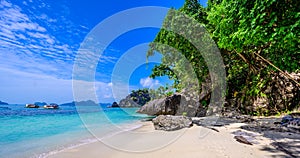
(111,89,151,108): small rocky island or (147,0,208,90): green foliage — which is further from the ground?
(147,0,208,90): green foliage

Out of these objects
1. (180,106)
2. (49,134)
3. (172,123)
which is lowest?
(49,134)

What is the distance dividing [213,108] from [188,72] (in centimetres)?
368

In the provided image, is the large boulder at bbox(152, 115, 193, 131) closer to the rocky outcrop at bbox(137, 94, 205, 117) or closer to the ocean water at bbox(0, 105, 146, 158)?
the ocean water at bbox(0, 105, 146, 158)

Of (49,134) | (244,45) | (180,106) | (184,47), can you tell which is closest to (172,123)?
(244,45)

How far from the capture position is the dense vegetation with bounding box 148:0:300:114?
3.61 m

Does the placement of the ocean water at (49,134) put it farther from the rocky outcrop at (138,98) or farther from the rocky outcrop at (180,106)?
the rocky outcrop at (138,98)

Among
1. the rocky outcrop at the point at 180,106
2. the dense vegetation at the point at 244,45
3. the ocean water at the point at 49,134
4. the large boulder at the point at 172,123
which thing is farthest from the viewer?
the rocky outcrop at the point at 180,106

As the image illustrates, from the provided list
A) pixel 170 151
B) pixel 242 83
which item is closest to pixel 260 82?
pixel 242 83

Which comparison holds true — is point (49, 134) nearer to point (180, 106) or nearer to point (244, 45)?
point (244, 45)

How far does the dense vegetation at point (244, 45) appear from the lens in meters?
3.61

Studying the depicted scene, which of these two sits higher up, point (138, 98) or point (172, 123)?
point (138, 98)

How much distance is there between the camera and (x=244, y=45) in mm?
5625

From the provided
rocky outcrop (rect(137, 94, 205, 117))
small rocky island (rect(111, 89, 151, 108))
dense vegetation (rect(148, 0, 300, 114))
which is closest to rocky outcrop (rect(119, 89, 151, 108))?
small rocky island (rect(111, 89, 151, 108))

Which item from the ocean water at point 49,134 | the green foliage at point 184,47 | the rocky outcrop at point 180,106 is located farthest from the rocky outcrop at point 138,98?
the green foliage at point 184,47
